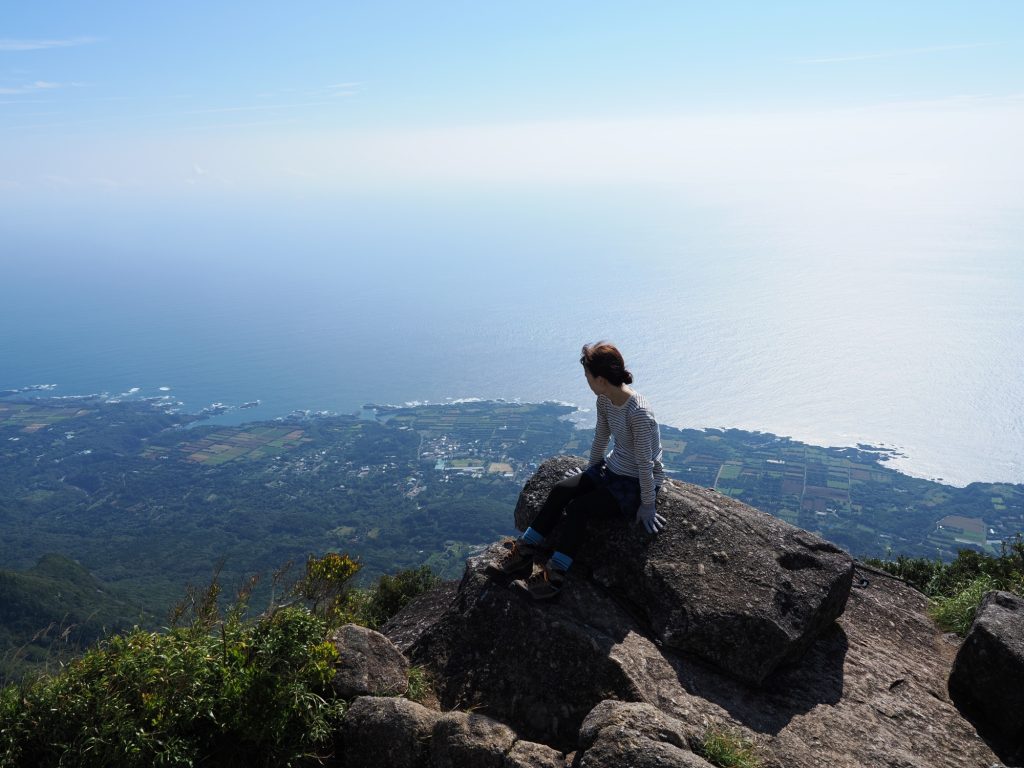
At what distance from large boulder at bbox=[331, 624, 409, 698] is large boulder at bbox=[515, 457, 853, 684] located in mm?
2341

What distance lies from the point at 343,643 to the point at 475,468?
310ft

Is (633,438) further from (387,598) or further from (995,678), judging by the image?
(387,598)

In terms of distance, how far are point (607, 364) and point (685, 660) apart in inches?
123

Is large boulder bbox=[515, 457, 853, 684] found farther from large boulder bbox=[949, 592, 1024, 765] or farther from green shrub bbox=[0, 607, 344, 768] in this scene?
green shrub bbox=[0, 607, 344, 768]

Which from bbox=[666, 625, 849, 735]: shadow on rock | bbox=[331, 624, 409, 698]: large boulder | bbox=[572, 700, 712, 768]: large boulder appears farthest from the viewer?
bbox=[666, 625, 849, 735]: shadow on rock

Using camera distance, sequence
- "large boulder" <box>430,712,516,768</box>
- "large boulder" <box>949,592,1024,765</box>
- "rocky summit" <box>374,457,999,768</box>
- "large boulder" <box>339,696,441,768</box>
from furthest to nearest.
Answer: "large boulder" <box>949,592,1024,765</box> → "rocky summit" <box>374,457,999,768</box> → "large boulder" <box>339,696,441,768</box> → "large boulder" <box>430,712,516,768</box>

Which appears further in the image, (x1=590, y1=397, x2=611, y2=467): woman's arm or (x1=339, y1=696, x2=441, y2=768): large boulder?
(x1=590, y1=397, x2=611, y2=467): woman's arm

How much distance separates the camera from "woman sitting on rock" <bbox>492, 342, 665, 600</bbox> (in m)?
7.08

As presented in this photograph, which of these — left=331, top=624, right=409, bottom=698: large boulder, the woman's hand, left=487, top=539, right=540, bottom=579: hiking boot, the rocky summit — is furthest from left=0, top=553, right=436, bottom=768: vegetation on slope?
the woman's hand

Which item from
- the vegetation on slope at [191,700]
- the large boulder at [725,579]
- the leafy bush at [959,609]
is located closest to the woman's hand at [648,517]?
the large boulder at [725,579]

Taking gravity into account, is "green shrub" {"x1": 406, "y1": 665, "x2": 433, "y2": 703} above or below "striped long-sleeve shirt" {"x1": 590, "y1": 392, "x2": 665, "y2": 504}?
below

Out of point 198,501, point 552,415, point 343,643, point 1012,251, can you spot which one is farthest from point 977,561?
point 1012,251

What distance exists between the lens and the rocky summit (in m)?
5.39

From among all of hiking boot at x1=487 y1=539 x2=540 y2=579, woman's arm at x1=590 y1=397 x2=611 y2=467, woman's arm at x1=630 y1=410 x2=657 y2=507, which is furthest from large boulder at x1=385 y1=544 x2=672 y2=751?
woman's arm at x1=590 y1=397 x2=611 y2=467
